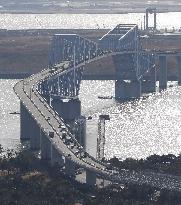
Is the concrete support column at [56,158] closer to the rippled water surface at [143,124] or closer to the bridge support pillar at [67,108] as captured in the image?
the rippled water surface at [143,124]

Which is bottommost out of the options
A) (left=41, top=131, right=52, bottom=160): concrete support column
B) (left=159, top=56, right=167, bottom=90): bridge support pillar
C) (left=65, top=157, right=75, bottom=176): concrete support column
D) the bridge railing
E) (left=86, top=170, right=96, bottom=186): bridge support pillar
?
(left=86, top=170, right=96, bottom=186): bridge support pillar

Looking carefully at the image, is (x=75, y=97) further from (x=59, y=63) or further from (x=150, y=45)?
(x=150, y=45)

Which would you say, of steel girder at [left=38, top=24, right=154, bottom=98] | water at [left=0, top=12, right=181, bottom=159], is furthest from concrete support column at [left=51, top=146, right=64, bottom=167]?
steel girder at [left=38, top=24, right=154, bottom=98]

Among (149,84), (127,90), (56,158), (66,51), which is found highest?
(66,51)

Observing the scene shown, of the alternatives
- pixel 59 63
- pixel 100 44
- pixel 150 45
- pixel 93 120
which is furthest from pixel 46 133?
pixel 150 45

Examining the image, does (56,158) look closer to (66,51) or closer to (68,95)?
(68,95)

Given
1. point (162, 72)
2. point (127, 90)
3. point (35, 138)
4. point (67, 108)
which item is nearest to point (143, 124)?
point (67, 108)

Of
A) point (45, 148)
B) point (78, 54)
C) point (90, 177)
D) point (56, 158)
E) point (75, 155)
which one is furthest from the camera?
point (78, 54)

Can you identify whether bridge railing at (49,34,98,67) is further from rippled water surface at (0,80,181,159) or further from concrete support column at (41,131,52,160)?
concrete support column at (41,131,52,160)
